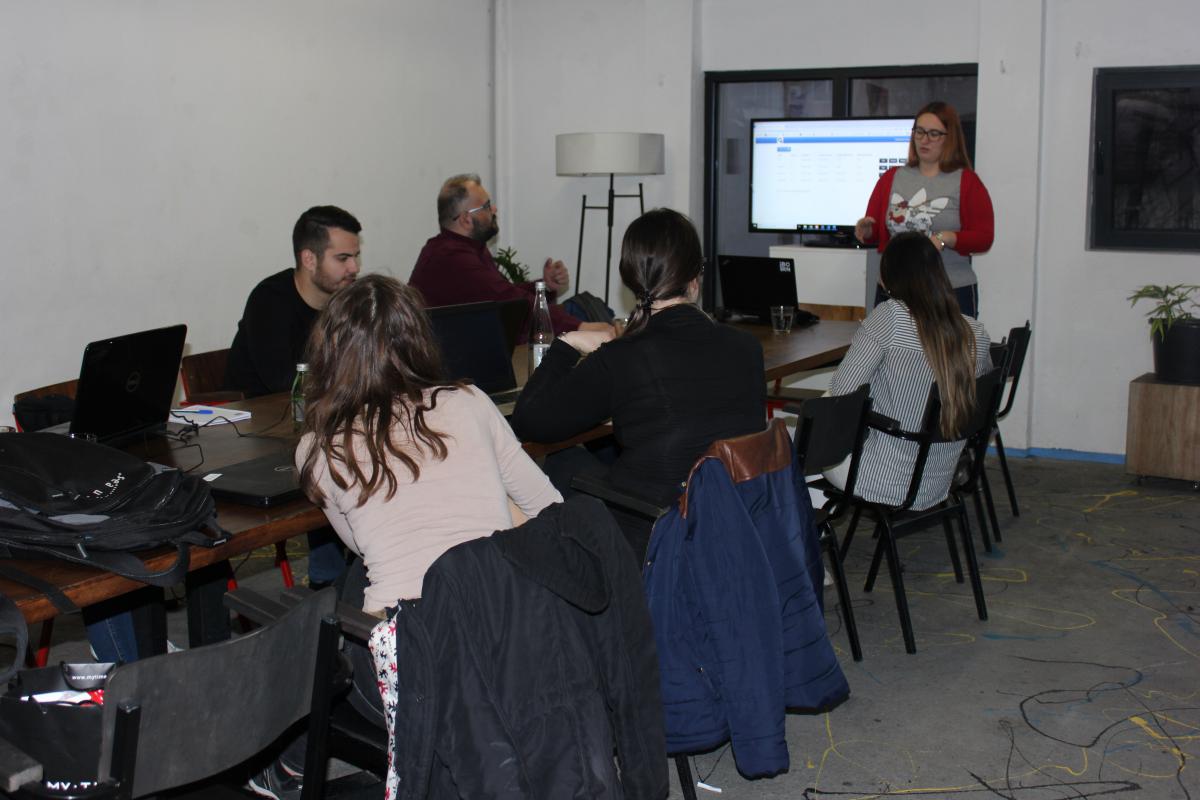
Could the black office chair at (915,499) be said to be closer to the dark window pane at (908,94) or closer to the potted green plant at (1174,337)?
the potted green plant at (1174,337)

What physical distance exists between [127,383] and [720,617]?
56.5 inches

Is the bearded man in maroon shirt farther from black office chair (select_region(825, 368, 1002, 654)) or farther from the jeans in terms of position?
black office chair (select_region(825, 368, 1002, 654))

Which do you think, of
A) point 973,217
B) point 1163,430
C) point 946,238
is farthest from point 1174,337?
point 946,238

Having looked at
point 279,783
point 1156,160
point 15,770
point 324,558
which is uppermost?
point 1156,160

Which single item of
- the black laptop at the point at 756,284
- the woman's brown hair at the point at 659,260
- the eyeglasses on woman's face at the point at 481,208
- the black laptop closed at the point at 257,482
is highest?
the eyeglasses on woman's face at the point at 481,208

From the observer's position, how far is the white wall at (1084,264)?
5.76 m

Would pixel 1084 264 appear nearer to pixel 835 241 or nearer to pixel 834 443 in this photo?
pixel 835 241

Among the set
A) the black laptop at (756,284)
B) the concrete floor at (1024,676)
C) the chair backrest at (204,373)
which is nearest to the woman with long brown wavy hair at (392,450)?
the concrete floor at (1024,676)

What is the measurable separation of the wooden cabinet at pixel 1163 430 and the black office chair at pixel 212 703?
15.1 ft

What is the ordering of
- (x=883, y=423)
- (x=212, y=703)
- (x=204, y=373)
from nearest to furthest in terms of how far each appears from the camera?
1. (x=212, y=703)
2. (x=883, y=423)
3. (x=204, y=373)

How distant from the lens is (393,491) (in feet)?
7.04

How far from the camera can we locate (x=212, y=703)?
1.70 metres

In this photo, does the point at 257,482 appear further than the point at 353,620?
Yes

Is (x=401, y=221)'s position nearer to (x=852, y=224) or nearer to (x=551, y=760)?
(x=852, y=224)
